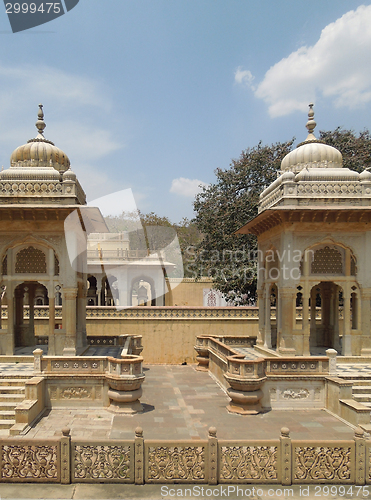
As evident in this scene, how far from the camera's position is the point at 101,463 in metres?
6.41

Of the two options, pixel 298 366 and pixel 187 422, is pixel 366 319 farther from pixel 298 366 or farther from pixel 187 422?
pixel 187 422

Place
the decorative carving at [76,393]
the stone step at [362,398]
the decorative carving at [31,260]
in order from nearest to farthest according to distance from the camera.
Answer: the stone step at [362,398], the decorative carving at [76,393], the decorative carving at [31,260]

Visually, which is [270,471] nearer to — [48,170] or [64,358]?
[64,358]

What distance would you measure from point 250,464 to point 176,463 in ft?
3.93

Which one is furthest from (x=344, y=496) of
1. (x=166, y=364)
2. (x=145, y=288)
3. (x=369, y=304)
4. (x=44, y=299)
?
(x=145, y=288)

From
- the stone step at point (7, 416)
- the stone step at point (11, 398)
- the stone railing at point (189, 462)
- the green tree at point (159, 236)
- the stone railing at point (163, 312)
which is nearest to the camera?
the stone railing at point (189, 462)

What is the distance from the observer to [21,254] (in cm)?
1336

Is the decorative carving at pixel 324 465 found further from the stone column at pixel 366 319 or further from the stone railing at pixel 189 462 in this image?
the stone column at pixel 366 319

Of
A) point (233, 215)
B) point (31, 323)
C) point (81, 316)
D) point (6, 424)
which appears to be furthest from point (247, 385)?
point (233, 215)

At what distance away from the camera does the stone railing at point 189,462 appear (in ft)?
20.9

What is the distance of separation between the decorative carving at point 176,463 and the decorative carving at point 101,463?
1.28 ft

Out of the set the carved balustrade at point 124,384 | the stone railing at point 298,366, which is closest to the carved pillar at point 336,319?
the stone railing at point 298,366

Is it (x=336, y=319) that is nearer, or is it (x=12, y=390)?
(x=12, y=390)

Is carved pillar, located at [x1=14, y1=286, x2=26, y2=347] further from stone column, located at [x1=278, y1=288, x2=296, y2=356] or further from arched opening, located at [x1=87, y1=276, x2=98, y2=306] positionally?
arched opening, located at [x1=87, y1=276, x2=98, y2=306]
